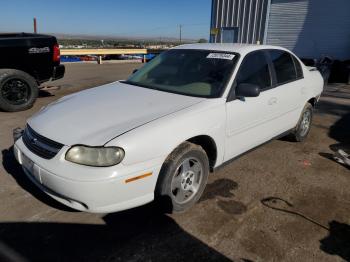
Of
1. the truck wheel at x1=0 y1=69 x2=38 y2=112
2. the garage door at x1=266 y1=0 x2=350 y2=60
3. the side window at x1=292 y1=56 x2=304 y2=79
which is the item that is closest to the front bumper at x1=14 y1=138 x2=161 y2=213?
the side window at x1=292 y1=56 x2=304 y2=79

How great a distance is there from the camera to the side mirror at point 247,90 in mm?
3332

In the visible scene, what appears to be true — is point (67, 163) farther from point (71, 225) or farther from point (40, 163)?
point (71, 225)

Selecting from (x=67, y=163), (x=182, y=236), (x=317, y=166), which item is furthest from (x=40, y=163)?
(x=317, y=166)

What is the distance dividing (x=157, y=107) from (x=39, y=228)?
1533mm

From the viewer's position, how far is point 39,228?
2818 mm

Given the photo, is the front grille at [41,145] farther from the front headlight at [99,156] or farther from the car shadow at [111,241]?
the car shadow at [111,241]

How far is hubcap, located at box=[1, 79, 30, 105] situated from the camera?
657cm

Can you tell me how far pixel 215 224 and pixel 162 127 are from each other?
1.03m

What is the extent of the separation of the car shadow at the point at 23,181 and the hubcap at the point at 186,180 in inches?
40.8

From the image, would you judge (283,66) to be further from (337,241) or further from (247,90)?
(337,241)

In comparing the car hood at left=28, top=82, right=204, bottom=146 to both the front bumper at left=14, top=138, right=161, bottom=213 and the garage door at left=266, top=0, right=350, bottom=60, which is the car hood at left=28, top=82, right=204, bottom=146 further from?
the garage door at left=266, top=0, right=350, bottom=60

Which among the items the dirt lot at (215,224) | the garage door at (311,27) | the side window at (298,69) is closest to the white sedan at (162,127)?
the side window at (298,69)

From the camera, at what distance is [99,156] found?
2502 millimetres

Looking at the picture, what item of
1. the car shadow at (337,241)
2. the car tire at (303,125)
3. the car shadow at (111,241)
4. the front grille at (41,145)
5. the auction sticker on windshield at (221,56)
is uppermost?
the auction sticker on windshield at (221,56)
